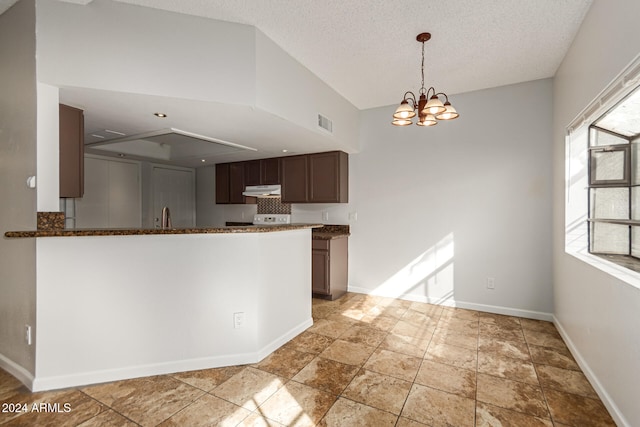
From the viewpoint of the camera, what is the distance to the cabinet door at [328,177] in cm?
421

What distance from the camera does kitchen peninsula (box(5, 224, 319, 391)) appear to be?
1984 millimetres

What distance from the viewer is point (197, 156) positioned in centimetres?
474

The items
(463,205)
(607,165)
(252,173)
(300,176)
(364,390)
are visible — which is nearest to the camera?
(364,390)

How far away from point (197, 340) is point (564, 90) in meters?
3.90

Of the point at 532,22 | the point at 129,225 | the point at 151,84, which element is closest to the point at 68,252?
the point at 151,84

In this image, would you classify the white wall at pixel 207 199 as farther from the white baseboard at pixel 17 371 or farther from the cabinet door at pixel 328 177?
the white baseboard at pixel 17 371

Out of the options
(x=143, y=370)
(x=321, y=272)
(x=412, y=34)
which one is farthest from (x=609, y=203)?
(x=143, y=370)

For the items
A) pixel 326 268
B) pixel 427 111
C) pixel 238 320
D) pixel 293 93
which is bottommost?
pixel 238 320

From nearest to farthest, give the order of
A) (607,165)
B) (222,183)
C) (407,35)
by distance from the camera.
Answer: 1. (607,165)
2. (407,35)
3. (222,183)

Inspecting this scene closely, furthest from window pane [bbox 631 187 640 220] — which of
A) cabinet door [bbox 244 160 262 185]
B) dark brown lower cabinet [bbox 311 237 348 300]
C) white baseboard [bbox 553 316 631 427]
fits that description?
cabinet door [bbox 244 160 262 185]

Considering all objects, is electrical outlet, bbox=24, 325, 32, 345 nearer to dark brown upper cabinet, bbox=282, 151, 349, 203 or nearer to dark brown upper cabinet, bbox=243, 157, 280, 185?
dark brown upper cabinet, bbox=282, 151, 349, 203

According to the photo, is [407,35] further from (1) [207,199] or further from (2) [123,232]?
(1) [207,199]

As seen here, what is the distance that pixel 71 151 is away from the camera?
231cm

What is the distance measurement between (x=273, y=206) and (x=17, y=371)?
3.55 m
